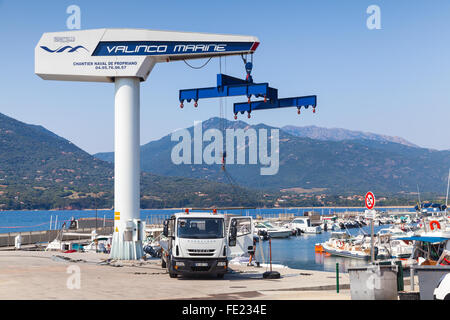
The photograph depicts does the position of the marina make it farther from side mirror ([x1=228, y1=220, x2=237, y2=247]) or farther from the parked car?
the parked car

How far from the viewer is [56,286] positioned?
1806 cm

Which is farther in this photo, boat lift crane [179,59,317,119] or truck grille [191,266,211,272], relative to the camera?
boat lift crane [179,59,317,119]

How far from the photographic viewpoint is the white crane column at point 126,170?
27500 mm

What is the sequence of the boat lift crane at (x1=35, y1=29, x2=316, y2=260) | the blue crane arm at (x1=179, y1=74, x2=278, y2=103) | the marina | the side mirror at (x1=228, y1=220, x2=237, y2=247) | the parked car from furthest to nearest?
the blue crane arm at (x1=179, y1=74, x2=278, y2=103) → the boat lift crane at (x1=35, y1=29, x2=316, y2=260) → the side mirror at (x1=228, y1=220, x2=237, y2=247) → the marina → the parked car

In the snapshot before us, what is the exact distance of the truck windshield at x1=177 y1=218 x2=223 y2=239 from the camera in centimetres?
2128

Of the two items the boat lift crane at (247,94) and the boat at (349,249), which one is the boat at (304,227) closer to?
the boat at (349,249)

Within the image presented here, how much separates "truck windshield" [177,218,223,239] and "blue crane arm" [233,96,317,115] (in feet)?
36.7

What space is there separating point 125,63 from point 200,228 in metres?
10.1

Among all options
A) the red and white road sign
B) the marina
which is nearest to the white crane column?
the marina

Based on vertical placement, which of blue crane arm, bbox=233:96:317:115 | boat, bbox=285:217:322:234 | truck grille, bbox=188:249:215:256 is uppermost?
blue crane arm, bbox=233:96:317:115

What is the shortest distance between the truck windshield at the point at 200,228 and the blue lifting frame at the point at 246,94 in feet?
30.6
